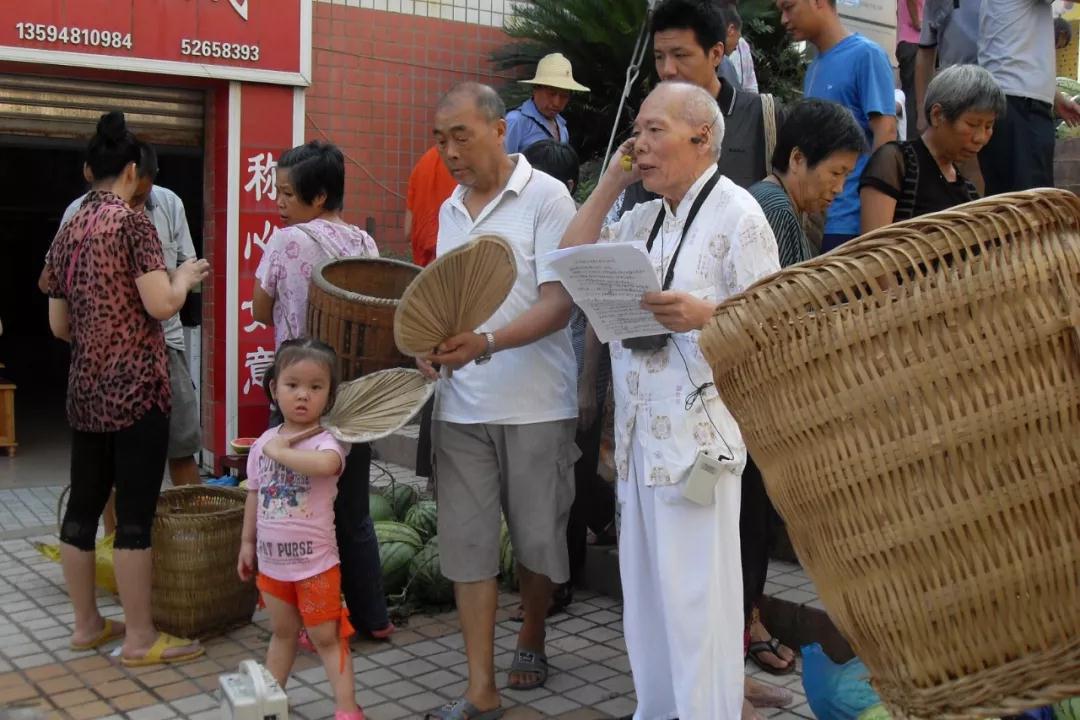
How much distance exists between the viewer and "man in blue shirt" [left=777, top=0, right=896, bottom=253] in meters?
4.71

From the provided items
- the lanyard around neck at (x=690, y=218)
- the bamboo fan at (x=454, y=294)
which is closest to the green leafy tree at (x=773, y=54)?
→ the lanyard around neck at (x=690, y=218)

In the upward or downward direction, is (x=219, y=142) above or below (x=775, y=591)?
above

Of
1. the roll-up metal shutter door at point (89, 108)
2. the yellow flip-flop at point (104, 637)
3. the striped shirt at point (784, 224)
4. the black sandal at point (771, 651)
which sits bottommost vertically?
the yellow flip-flop at point (104, 637)

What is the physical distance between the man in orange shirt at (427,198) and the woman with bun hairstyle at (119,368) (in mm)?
1990

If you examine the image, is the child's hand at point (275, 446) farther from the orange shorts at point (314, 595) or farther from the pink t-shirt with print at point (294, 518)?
the orange shorts at point (314, 595)

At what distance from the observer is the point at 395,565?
16.8 ft

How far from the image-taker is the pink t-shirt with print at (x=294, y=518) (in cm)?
366

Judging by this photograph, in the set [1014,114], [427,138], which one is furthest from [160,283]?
[427,138]

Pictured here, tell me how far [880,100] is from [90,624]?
12.8 ft

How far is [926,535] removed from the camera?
1560 millimetres

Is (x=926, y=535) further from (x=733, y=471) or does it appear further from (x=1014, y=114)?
(x=1014, y=114)

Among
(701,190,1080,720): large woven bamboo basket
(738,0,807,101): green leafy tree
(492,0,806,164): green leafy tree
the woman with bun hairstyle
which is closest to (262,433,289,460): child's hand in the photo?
the woman with bun hairstyle

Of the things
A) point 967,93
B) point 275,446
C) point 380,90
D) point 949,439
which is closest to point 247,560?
point 275,446

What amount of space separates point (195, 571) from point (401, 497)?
5.39 ft
